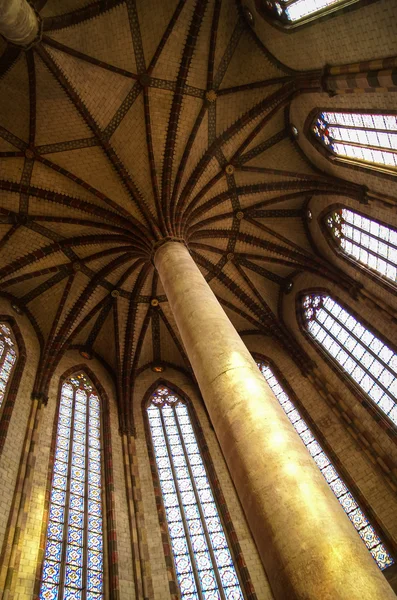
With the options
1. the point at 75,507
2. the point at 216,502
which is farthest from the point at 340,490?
the point at 75,507

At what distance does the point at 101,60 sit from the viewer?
1191cm

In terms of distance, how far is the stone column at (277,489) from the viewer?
152 inches

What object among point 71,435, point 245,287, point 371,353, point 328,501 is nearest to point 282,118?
point 245,287

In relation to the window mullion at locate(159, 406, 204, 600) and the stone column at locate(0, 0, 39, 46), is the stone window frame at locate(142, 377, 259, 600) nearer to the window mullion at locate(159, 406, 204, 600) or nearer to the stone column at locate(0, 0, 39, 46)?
the window mullion at locate(159, 406, 204, 600)

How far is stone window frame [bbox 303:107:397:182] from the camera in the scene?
34.7 feet

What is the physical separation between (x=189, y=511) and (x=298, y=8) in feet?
40.1

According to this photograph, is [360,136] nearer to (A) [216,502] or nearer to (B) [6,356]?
(A) [216,502]

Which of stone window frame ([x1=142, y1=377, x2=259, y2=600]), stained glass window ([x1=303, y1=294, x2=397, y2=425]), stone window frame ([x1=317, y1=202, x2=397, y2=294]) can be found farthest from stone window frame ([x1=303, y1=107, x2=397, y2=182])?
stone window frame ([x1=142, y1=377, x2=259, y2=600])

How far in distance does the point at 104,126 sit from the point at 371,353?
9.39 m

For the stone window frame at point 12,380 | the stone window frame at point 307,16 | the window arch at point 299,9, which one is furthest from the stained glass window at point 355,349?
the stone window frame at point 12,380

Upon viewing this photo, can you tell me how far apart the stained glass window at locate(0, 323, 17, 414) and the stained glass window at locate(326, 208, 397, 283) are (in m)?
10.0

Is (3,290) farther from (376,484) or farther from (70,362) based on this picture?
(376,484)

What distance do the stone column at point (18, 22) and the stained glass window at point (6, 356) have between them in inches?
289

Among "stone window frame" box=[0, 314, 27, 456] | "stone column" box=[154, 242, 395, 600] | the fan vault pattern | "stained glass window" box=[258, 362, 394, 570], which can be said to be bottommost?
"stone column" box=[154, 242, 395, 600]
